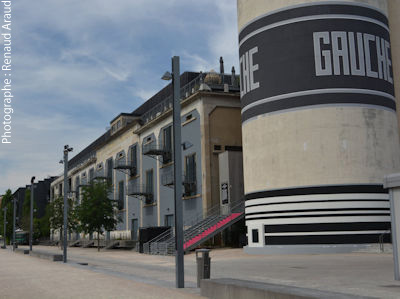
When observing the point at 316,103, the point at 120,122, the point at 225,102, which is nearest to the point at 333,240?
the point at 316,103

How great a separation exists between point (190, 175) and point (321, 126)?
17.1 m

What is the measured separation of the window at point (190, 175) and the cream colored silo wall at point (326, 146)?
12280 mm

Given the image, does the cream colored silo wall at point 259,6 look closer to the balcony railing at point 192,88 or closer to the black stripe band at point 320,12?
the black stripe band at point 320,12

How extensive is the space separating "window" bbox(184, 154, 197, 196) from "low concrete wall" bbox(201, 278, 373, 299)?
103 feet

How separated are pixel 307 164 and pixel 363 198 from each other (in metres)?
3.75

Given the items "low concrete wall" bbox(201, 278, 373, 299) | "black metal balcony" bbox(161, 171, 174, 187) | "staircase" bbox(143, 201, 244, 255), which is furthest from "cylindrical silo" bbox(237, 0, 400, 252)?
"low concrete wall" bbox(201, 278, 373, 299)

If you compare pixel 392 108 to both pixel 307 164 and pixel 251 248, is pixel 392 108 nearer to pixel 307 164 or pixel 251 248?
pixel 307 164

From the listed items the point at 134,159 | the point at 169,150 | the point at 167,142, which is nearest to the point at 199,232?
the point at 169,150

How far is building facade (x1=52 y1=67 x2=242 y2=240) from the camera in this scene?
1699 inches

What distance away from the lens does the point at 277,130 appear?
3184 cm

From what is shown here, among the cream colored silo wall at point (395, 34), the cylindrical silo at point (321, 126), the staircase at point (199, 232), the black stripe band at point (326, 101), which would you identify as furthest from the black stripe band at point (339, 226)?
the cream colored silo wall at point (395, 34)

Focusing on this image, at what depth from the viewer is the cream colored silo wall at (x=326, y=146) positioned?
99.6 ft

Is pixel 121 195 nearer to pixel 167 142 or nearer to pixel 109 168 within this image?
pixel 109 168

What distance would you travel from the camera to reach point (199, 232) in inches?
1491
